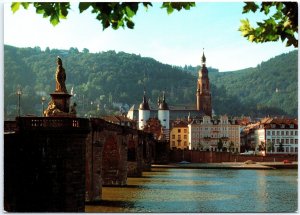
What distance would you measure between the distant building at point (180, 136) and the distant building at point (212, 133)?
4.36ft

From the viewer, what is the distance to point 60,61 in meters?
15.2

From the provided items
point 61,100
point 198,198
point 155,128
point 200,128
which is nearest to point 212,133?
point 200,128

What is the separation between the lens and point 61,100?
16.0 metres

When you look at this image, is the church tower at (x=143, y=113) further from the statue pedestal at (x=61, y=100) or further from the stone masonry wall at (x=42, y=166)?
the stone masonry wall at (x=42, y=166)

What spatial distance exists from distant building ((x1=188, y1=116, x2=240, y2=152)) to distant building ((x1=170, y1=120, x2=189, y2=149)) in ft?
4.36

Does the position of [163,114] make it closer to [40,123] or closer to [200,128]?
[200,128]

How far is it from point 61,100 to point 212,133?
1893 inches

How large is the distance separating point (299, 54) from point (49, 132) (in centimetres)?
591

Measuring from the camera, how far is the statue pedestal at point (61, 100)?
1579cm

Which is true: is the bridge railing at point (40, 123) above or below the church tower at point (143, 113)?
below

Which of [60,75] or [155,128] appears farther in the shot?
[155,128]

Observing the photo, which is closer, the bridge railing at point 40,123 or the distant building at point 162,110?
the bridge railing at point 40,123

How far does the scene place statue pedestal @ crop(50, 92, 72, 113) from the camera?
51.8 ft

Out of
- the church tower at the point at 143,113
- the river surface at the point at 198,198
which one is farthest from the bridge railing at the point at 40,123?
the church tower at the point at 143,113
